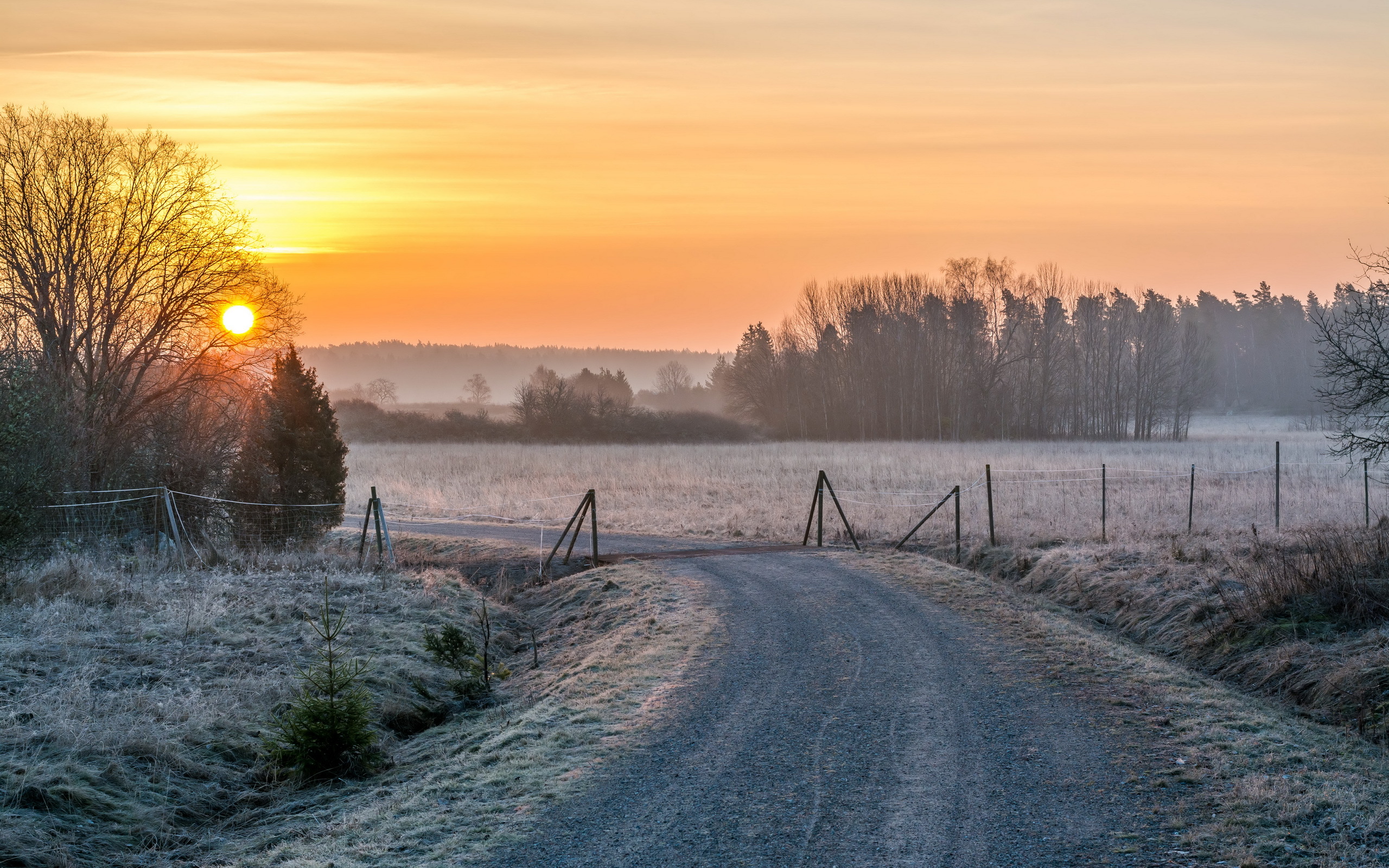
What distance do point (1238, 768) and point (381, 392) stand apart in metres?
A: 141

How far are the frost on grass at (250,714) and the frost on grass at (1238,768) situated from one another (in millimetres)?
4248

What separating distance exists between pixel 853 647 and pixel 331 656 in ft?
18.7

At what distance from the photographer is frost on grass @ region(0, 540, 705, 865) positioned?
7.11 meters

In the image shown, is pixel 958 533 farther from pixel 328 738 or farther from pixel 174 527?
pixel 174 527

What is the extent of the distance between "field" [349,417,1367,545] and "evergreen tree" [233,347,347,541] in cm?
683

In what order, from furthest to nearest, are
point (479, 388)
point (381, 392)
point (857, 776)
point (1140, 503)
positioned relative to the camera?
point (479, 388), point (381, 392), point (1140, 503), point (857, 776)

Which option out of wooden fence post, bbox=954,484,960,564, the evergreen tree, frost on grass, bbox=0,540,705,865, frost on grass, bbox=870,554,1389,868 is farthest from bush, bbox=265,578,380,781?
the evergreen tree

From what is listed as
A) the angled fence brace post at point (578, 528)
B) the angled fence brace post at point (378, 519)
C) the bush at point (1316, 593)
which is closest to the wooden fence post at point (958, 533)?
the bush at point (1316, 593)

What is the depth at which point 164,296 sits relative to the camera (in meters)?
24.7

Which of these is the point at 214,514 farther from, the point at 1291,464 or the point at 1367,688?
the point at 1291,464

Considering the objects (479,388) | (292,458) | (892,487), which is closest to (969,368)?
(892,487)

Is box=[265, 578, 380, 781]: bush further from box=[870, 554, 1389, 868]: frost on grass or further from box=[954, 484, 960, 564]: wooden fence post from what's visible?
box=[954, 484, 960, 564]: wooden fence post

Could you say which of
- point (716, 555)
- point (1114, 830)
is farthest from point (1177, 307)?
point (1114, 830)

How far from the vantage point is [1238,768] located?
7141mm
